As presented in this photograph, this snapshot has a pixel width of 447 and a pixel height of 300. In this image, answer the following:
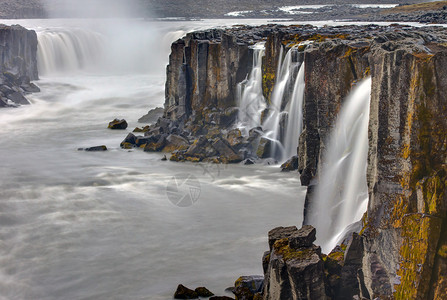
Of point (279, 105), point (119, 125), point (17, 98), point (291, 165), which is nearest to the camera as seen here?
point (291, 165)

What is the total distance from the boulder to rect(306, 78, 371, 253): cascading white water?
3199 millimetres

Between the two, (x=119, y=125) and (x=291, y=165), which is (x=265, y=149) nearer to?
(x=291, y=165)

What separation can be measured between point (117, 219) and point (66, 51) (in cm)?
4566

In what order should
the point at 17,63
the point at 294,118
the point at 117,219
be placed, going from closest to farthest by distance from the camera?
the point at 117,219 < the point at 294,118 < the point at 17,63

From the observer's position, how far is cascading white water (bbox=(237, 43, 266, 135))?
1230 inches

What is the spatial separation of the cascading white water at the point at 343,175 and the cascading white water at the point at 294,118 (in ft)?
35.3

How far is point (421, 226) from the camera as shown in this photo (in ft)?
31.9

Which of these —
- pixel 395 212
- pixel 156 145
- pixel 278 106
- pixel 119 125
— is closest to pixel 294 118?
pixel 278 106

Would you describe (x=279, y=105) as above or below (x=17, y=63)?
above

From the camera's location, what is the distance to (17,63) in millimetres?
53719

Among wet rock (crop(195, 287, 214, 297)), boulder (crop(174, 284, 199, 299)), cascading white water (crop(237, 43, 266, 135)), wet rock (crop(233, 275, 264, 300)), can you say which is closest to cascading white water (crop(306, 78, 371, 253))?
wet rock (crop(233, 275, 264, 300))

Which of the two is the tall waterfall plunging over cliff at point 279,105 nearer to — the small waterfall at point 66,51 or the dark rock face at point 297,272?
the dark rock face at point 297,272

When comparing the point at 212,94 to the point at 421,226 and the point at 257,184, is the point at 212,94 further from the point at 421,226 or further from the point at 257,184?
the point at 421,226

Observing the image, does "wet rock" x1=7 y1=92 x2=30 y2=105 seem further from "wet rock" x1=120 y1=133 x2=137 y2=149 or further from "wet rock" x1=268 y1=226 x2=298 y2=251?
"wet rock" x1=268 y1=226 x2=298 y2=251
